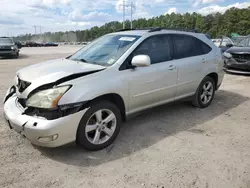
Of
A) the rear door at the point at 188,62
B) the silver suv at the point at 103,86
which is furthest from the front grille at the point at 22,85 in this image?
the rear door at the point at 188,62

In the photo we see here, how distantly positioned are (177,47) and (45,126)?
2859 mm

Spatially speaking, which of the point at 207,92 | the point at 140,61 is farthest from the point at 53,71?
the point at 207,92

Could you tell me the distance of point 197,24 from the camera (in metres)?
87.5

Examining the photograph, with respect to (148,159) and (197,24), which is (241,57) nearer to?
(148,159)

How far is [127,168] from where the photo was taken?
2.98 metres

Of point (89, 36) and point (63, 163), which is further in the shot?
point (89, 36)

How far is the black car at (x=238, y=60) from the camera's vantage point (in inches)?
342

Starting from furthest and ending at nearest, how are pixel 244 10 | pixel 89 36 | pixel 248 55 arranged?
pixel 89 36
pixel 244 10
pixel 248 55

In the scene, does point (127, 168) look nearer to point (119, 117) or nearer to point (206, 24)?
point (119, 117)

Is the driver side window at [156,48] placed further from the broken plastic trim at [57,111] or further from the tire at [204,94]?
the broken plastic trim at [57,111]

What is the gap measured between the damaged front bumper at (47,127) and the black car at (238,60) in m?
7.59

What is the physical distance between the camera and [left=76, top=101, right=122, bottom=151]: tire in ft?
10.4

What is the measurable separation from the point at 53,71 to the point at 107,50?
1.04 m

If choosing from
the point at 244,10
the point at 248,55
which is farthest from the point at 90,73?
the point at 244,10
